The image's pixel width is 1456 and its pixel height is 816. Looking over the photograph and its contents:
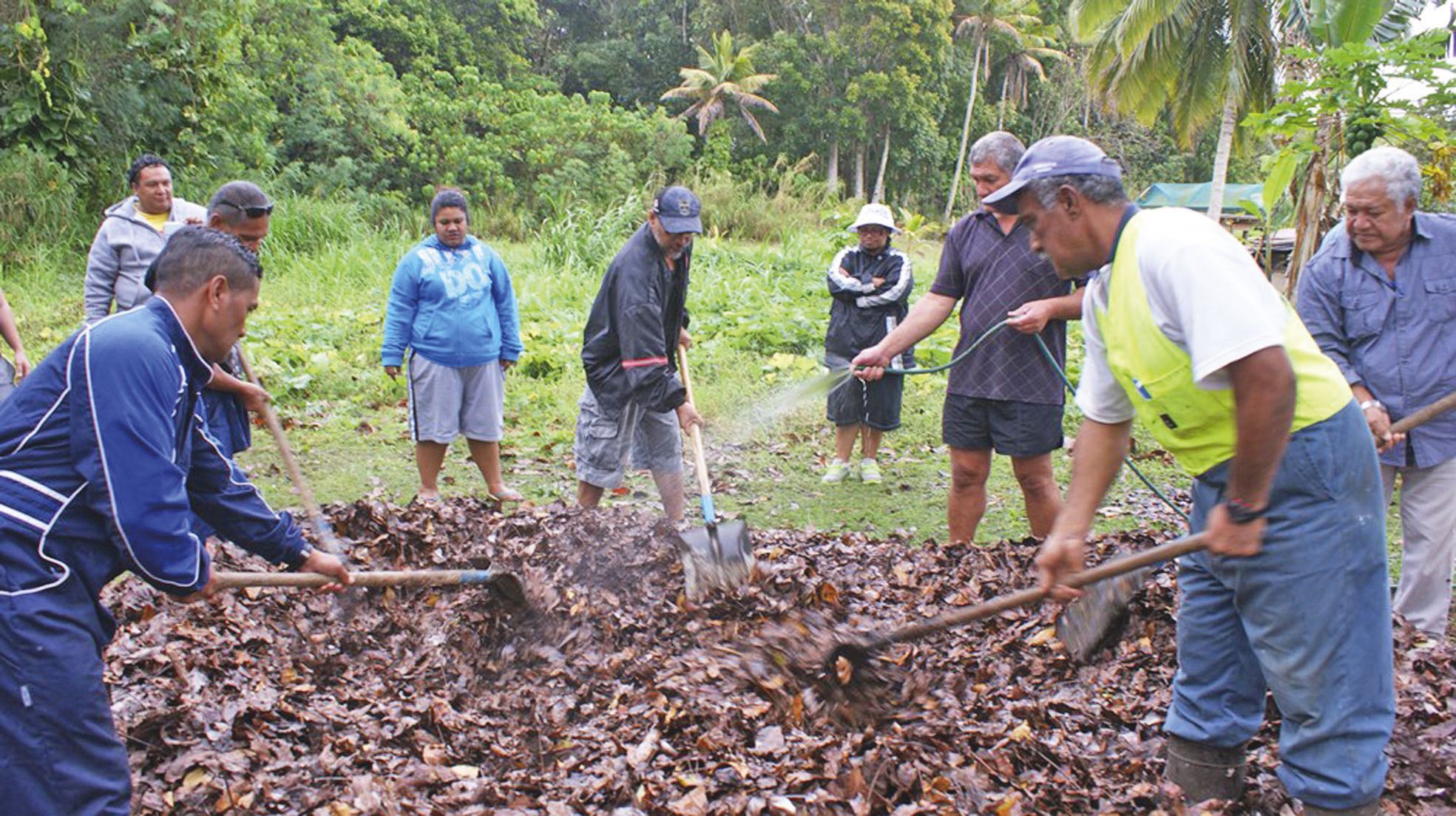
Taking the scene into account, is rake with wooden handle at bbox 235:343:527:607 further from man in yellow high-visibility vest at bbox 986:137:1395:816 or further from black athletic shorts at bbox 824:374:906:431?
black athletic shorts at bbox 824:374:906:431

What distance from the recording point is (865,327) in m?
7.27

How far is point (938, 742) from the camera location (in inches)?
130

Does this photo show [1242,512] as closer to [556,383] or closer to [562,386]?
[562,386]

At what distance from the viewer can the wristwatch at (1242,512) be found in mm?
2430

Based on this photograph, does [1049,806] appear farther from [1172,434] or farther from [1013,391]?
[1013,391]

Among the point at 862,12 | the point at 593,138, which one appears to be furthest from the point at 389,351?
the point at 862,12

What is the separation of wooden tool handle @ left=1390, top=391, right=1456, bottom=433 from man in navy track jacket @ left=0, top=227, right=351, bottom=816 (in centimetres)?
424

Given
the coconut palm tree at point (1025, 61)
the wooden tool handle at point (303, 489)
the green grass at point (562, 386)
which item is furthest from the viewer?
the coconut palm tree at point (1025, 61)

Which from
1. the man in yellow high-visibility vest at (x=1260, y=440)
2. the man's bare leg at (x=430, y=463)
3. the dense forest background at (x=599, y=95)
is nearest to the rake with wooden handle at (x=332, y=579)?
the man's bare leg at (x=430, y=463)

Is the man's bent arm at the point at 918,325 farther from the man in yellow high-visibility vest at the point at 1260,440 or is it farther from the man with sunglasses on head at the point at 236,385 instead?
the man with sunglasses on head at the point at 236,385

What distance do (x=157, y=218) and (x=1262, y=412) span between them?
5874mm

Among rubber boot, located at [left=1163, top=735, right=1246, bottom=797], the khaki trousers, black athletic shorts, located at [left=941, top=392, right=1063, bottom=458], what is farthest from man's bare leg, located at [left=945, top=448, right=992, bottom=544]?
rubber boot, located at [left=1163, top=735, right=1246, bottom=797]

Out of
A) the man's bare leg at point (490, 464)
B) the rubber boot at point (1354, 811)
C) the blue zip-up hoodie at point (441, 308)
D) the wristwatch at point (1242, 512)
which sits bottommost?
the man's bare leg at point (490, 464)

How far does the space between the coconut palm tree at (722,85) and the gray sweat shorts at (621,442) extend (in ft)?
104
